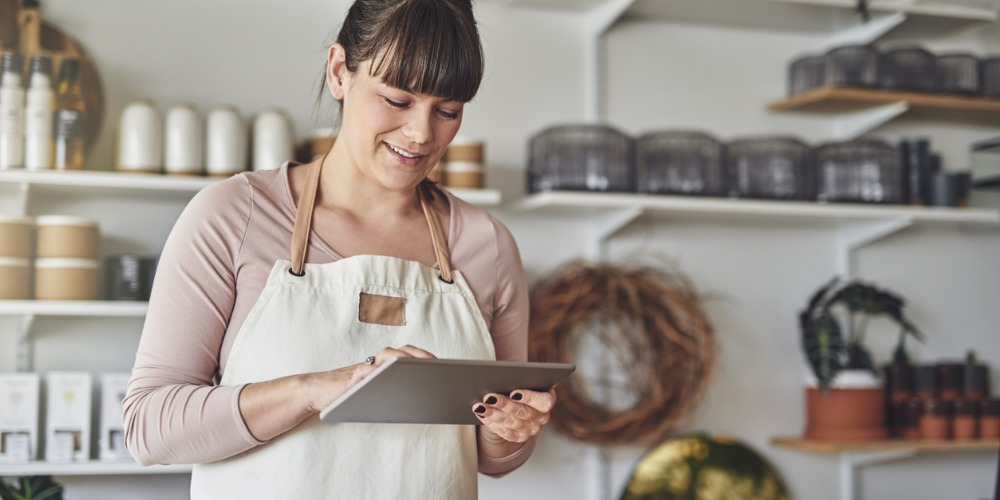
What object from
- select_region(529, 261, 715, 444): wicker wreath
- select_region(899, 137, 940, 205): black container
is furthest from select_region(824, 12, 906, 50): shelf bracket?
select_region(529, 261, 715, 444): wicker wreath

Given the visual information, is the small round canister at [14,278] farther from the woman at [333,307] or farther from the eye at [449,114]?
the eye at [449,114]

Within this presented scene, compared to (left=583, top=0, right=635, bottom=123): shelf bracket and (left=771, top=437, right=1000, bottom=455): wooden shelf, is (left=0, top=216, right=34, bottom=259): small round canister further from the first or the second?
(left=771, top=437, right=1000, bottom=455): wooden shelf

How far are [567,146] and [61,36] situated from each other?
111 centimetres

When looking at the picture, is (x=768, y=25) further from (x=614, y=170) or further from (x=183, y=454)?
(x=183, y=454)

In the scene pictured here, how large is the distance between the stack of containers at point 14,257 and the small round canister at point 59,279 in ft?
0.08

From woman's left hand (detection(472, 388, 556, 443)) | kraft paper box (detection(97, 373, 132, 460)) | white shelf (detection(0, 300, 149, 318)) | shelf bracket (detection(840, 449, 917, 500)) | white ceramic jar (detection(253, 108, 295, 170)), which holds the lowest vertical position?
shelf bracket (detection(840, 449, 917, 500))

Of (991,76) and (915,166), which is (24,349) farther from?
(991,76)

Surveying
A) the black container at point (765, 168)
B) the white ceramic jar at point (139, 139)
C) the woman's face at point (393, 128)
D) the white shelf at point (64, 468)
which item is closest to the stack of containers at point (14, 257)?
the white ceramic jar at point (139, 139)

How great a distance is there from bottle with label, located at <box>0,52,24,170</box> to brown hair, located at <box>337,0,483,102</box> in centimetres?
118

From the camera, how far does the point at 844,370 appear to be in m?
2.51

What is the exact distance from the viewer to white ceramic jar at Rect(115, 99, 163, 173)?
6.82 feet

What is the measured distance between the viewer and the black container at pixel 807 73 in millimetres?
2635

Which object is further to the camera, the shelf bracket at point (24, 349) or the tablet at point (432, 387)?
the shelf bracket at point (24, 349)

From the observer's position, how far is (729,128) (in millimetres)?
2699
